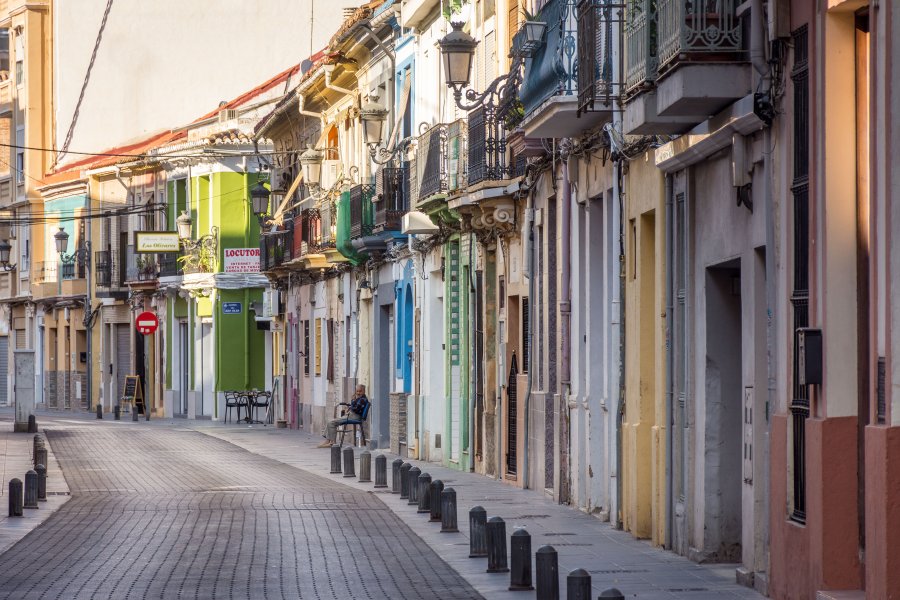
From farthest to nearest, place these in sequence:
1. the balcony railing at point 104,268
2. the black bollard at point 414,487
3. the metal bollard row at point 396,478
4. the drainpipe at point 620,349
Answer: the balcony railing at point 104,268, the metal bollard row at point 396,478, the black bollard at point 414,487, the drainpipe at point 620,349

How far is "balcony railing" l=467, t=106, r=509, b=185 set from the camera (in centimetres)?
2538

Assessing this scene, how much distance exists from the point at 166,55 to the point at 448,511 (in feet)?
140

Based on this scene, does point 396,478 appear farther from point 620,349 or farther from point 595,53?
point 595,53

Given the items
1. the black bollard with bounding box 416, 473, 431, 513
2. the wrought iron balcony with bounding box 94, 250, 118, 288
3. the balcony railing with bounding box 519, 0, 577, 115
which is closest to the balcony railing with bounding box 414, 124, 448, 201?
the balcony railing with bounding box 519, 0, 577, 115

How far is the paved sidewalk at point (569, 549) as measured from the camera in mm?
13703

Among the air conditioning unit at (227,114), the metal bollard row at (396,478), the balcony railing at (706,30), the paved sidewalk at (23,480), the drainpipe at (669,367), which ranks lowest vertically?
the paved sidewalk at (23,480)

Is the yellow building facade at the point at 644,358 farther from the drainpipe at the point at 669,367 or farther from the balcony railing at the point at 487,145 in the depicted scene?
the balcony railing at the point at 487,145

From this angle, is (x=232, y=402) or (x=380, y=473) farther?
(x=232, y=402)

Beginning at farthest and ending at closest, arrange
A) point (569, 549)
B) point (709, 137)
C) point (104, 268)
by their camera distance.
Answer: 1. point (104, 268)
2. point (569, 549)
3. point (709, 137)

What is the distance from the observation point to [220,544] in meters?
17.1

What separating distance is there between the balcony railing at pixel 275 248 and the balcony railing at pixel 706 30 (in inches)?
1205

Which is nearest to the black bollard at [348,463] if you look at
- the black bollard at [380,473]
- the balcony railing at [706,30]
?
the black bollard at [380,473]

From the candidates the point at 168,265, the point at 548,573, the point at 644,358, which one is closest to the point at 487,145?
the point at 644,358

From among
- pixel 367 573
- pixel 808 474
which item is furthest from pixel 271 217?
pixel 808 474
